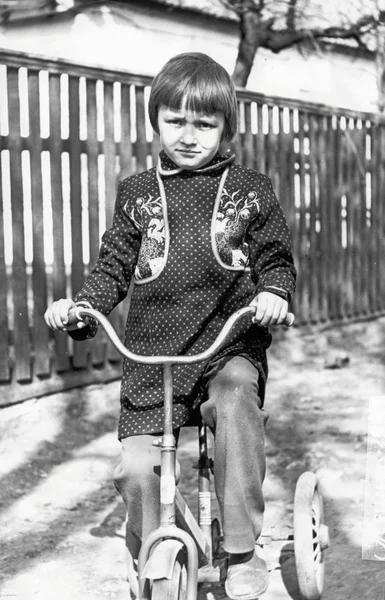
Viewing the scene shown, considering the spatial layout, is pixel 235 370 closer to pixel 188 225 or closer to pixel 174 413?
pixel 174 413

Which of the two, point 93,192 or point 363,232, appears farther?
point 363,232

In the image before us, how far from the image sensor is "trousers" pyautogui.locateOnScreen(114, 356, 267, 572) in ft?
9.24

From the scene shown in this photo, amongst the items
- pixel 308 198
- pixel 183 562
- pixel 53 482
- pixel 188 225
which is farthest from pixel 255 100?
pixel 183 562

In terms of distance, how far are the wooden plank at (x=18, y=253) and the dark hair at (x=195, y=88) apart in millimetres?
2683

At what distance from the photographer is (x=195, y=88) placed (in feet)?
9.55

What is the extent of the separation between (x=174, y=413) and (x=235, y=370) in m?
0.23

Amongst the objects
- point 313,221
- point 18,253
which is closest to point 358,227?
point 313,221

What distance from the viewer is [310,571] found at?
315 cm

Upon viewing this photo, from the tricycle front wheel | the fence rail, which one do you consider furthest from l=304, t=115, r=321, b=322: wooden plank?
the tricycle front wheel

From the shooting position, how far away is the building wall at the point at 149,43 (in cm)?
976

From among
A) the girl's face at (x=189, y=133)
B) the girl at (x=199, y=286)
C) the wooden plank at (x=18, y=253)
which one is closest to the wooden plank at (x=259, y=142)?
the wooden plank at (x=18, y=253)

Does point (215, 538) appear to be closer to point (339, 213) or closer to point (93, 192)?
point (93, 192)

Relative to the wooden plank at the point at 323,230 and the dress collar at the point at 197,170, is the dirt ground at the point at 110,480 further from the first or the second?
the dress collar at the point at 197,170

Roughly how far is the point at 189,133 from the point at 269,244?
16.8 inches
